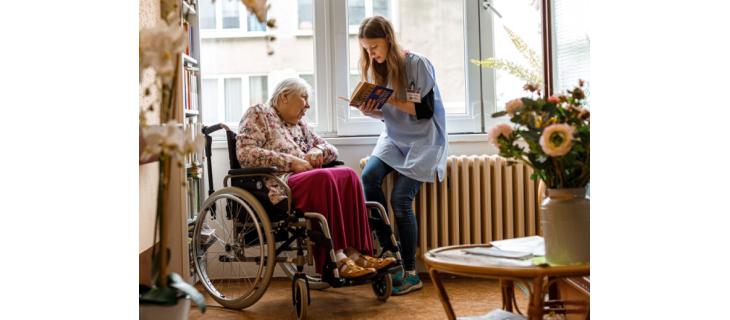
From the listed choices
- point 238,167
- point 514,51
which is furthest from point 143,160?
point 514,51

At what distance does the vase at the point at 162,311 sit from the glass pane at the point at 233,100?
2798mm

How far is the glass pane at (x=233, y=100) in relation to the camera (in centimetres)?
375

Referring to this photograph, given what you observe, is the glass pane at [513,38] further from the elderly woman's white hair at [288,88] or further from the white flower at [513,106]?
the white flower at [513,106]

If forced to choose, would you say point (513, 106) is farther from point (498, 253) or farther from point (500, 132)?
point (498, 253)

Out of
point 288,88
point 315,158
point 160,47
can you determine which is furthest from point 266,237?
point 160,47

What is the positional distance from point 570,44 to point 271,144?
4.87ft

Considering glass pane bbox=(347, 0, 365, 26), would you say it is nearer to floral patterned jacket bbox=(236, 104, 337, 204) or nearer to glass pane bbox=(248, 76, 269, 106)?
glass pane bbox=(248, 76, 269, 106)

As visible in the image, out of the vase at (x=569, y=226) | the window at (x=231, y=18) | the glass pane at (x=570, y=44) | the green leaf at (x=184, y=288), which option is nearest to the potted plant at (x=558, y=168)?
the vase at (x=569, y=226)

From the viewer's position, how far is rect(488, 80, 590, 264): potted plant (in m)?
1.46
